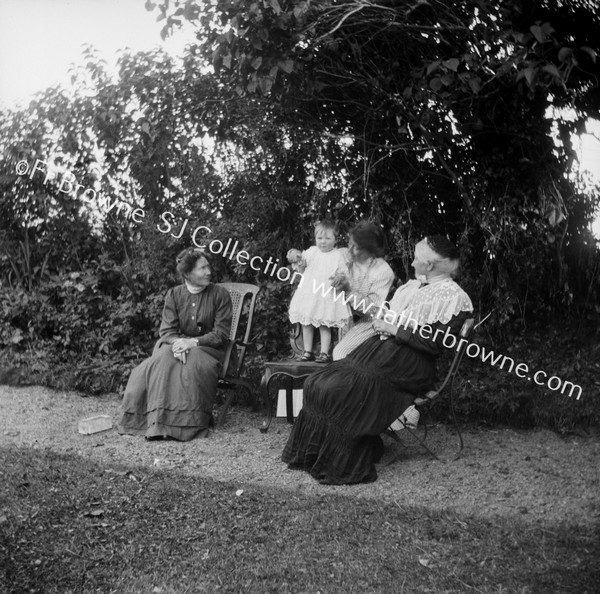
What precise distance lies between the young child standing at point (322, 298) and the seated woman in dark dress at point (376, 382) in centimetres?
94

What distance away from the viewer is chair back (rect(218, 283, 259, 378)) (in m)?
6.77

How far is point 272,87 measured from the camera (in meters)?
6.54

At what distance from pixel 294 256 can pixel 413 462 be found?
2.21m

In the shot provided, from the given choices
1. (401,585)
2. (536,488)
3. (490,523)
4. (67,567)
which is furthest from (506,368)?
(67,567)

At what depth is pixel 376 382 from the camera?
518 cm

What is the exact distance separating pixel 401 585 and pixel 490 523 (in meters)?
1.05

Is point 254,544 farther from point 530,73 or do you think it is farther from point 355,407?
point 530,73

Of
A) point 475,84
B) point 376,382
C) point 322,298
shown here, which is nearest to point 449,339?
point 376,382

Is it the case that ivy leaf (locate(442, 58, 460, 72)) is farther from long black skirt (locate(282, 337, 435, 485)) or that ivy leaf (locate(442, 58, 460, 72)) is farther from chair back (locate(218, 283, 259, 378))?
chair back (locate(218, 283, 259, 378))

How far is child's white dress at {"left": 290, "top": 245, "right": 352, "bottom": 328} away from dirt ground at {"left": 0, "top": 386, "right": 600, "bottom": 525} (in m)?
1.06

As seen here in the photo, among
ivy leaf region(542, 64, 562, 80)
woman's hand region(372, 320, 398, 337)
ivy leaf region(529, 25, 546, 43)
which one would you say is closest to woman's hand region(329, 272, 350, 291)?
woman's hand region(372, 320, 398, 337)

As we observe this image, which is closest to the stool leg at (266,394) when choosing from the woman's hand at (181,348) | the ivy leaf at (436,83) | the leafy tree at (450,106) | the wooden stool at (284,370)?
the wooden stool at (284,370)

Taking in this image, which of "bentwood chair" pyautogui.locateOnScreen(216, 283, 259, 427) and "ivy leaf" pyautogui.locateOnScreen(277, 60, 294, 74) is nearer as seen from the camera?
"ivy leaf" pyautogui.locateOnScreen(277, 60, 294, 74)

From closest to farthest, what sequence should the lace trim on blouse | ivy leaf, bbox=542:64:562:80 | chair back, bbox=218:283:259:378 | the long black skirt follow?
ivy leaf, bbox=542:64:562:80
the long black skirt
the lace trim on blouse
chair back, bbox=218:283:259:378
